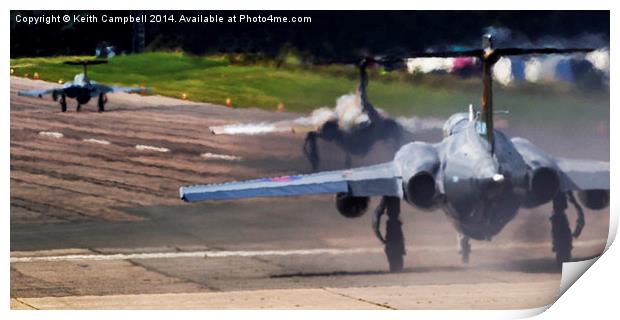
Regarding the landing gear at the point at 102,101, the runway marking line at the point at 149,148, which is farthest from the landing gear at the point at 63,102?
the runway marking line at the point at 149,148

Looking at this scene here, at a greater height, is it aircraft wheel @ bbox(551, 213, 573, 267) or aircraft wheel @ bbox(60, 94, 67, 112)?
aircraft wheel @ bbox(60, 94, 67, 112)

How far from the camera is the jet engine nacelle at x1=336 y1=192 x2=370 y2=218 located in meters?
26.0

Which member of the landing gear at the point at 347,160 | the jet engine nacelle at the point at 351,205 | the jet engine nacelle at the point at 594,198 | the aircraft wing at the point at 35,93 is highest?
the aircraft wing at the point at 35,93

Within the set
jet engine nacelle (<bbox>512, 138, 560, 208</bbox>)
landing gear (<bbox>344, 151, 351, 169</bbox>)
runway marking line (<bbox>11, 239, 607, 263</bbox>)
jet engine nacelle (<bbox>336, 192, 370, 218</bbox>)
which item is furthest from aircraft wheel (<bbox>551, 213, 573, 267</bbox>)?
landing gear (<bbox>344, 151, 351, 169</bbox>)

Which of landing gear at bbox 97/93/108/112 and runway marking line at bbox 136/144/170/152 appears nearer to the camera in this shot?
runway marking line at bbox 136/144/170/152

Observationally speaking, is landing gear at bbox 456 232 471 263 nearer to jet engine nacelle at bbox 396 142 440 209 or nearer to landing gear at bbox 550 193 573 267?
jet engine nacelle at bbox 396 142 440 209

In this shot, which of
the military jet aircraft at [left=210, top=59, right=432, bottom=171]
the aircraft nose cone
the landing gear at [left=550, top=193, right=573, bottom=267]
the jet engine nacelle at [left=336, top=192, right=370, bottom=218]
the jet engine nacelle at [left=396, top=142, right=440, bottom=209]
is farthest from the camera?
the military jet aircraft at [left=210, top=59, right=432, bottom=171]

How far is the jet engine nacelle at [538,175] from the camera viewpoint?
2522 centimetres

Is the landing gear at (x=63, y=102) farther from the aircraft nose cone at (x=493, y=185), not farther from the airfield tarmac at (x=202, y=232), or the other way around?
the aircraft nose cone at (x=493, y=185)

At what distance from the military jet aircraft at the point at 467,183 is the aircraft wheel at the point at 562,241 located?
1cm

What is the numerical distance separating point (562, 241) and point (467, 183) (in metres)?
1.89
